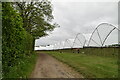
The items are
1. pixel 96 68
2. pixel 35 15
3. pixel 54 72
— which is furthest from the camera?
pixel 35 15

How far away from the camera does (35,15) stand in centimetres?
2909

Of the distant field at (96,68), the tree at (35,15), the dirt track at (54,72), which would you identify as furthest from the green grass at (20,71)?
the tree at (35,15)

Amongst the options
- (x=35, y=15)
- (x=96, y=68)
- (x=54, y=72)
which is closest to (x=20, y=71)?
(x=54, y=72)

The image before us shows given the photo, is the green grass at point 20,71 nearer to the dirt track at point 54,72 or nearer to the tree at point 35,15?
the dirt track at point 54,72

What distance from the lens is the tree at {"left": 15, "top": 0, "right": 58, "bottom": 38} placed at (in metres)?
28.0

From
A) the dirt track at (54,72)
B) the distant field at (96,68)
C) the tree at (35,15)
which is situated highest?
the tree at (35,15)

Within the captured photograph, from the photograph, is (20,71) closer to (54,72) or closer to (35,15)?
(54,72)

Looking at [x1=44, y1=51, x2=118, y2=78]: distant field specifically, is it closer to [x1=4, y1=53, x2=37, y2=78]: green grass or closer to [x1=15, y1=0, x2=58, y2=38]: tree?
[x1=4, y1=53, x2=37, y2=78]: green grass

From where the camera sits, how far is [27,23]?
27.5 meters

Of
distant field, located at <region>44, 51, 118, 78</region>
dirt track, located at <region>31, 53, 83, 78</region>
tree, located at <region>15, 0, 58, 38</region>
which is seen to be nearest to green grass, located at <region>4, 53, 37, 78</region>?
dirt track, located at <region>31, 53, 83, 78</region>

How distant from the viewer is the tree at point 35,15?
91.7 feet

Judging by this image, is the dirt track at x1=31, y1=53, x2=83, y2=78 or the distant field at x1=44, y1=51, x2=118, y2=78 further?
the dirt track at x1=31, y1=53, x2=83, y2=78

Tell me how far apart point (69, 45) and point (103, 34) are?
28551 mm

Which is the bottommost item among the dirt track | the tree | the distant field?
the dirt track
